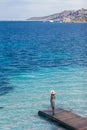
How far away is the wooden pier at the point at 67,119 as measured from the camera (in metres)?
25.9

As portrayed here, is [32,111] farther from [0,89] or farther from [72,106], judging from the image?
[0,89]

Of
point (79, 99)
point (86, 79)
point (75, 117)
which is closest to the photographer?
point (75, 117)

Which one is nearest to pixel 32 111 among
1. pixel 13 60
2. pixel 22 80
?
pixel 22 80

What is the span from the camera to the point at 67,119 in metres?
27.5

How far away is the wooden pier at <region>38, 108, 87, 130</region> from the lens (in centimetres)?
2592

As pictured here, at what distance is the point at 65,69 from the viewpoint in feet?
174

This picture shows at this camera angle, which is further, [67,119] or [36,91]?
[36,91]

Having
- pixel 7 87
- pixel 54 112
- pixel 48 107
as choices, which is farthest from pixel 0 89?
pixel 54 112

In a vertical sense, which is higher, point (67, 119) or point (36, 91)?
point (36, 91)

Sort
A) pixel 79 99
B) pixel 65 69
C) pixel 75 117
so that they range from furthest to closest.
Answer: pixel 65 69 → pixel 79 99 → pixel 75 117

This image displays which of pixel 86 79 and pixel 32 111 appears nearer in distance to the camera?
pixel 32 111

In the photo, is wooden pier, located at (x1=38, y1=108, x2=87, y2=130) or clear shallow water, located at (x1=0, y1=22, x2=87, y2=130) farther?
clear shallow water, located at (x1=0, y1=22, x2=87, y2=130)

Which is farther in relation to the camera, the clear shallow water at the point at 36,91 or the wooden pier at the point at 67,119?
the clear shallow water at the point at 36,91

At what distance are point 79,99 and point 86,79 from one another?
9716 mm
